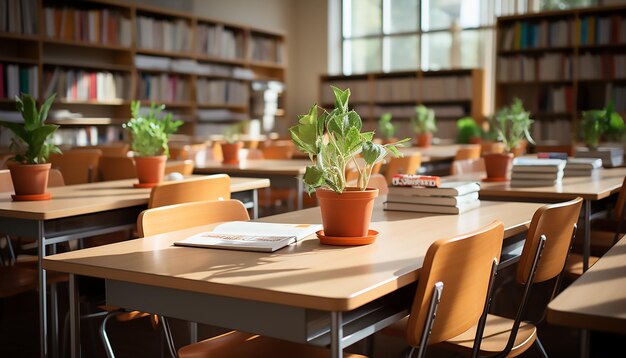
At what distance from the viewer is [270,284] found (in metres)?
1.37

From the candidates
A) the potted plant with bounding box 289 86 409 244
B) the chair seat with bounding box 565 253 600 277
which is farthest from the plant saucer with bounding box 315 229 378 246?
the chair seat with bounding box 565 253 600 277

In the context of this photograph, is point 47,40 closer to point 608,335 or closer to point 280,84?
point 280,84

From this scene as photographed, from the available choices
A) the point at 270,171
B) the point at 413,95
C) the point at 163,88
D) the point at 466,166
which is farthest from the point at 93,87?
the point at 466,166

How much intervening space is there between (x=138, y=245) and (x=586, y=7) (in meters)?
7.87

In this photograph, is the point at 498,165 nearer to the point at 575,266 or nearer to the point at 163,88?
the point at 575,266

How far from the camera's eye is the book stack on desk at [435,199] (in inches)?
92.7

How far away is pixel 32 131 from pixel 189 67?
5.91 m

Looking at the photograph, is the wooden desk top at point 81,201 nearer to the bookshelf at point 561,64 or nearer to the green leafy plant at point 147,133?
the green leafy plant at point 147,133

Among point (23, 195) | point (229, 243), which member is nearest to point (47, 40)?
point (23, 195)

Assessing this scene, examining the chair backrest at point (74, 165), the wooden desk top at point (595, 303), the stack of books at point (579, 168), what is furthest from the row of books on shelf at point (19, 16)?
the wooden desk top at point (595, 303)

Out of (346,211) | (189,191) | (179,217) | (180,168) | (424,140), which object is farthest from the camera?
(424,140)

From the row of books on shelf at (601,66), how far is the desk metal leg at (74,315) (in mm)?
7932

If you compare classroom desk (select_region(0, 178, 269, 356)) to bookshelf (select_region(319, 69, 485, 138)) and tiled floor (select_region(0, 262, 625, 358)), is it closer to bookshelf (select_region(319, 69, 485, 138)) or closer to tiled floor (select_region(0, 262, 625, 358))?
tiled floor (select_region(0, 262, 625, 358))

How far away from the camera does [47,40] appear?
6.90m
